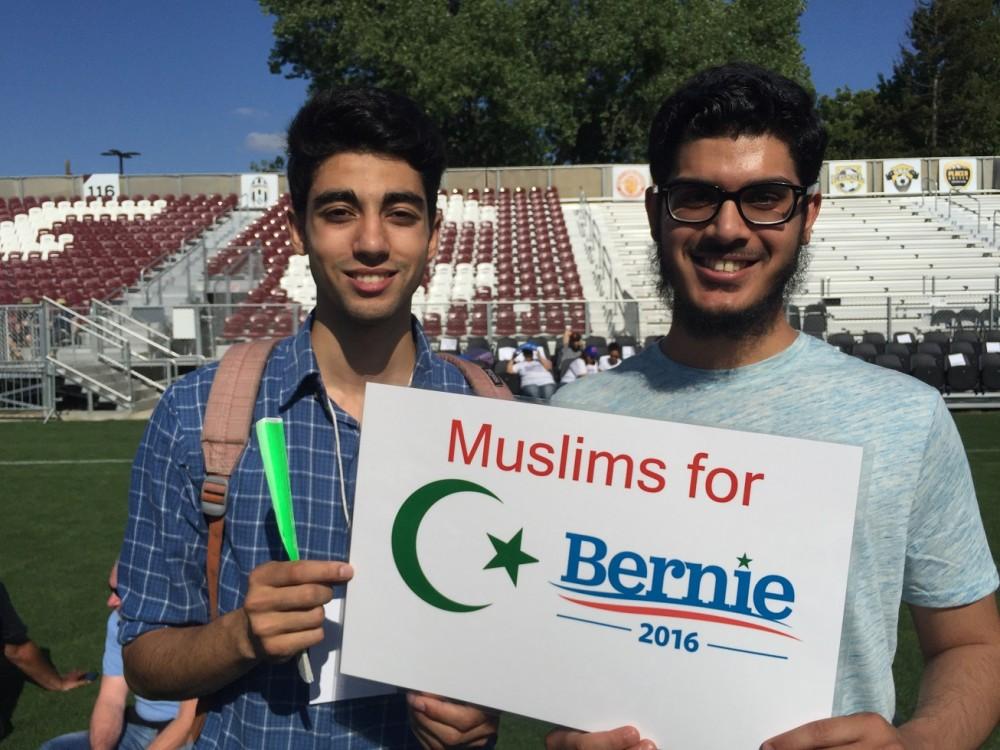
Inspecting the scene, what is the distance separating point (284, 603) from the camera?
4.99 feet

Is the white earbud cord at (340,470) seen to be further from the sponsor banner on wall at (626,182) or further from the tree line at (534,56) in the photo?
the tree line at (534,56)

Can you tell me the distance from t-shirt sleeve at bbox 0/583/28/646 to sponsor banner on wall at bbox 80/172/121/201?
92.8ft

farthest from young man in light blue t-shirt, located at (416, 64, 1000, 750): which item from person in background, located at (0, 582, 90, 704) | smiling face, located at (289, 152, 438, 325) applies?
person in background, located at (0, 582, 90, 704)

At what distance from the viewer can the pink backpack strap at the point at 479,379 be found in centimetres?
197

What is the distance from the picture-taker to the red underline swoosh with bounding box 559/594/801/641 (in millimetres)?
1479

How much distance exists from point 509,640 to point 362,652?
274mm

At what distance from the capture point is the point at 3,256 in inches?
1038

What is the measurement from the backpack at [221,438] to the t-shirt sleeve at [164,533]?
31 mm

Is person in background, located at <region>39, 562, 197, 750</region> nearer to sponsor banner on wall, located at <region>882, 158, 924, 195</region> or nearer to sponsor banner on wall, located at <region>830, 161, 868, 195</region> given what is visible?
sponsor banner on wall, located at <region>830, 161, 868, 195</region>

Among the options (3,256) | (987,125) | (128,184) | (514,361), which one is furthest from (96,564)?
(987,125)

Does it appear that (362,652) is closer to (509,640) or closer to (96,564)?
(509,640)

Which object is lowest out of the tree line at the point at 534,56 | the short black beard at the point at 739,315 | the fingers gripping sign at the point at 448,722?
the fingers gripping sign at the point at 448,722

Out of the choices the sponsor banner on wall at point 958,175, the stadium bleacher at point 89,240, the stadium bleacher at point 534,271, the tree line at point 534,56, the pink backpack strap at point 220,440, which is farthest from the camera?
the tree line at point 534,56

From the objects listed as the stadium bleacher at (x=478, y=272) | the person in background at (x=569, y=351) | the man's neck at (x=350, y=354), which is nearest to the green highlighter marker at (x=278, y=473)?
the man's neck at (x=350, y=354)
